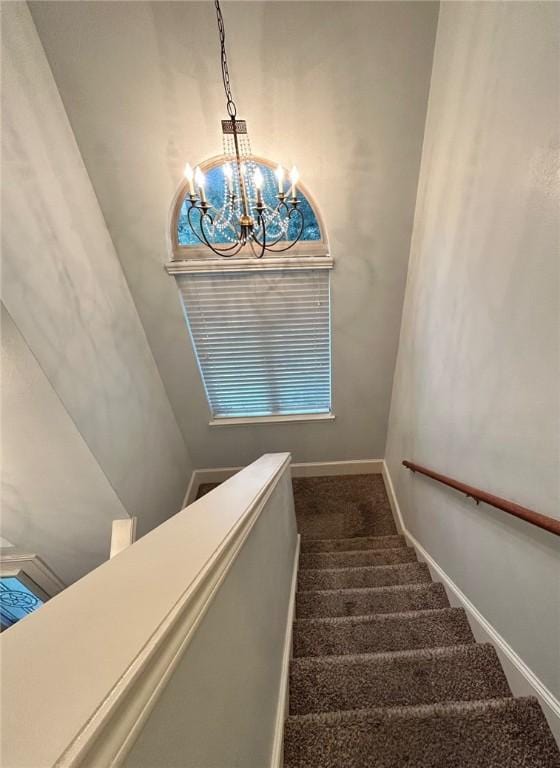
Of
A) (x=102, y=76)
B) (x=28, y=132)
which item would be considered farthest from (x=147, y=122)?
(x=28, y=132)

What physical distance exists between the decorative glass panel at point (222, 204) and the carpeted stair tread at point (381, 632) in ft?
7.73

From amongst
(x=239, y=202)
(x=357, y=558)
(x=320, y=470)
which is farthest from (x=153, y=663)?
(x=320, y=470)

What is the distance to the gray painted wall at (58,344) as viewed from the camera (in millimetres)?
1350

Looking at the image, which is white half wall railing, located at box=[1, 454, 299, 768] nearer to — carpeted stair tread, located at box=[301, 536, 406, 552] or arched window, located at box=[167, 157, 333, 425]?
carpeted stair tread, located at box=[301, 536, 406, 552]

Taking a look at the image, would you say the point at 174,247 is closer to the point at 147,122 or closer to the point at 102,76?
the point at 147,122

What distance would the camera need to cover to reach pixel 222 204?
6.88 feet

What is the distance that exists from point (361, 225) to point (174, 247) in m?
1.34

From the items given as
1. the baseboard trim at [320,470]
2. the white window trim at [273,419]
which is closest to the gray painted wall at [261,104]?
the white window trim at [273,419]

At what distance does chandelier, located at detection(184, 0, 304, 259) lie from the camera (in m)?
1.34

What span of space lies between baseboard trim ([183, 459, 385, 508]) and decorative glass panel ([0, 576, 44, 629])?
158cm

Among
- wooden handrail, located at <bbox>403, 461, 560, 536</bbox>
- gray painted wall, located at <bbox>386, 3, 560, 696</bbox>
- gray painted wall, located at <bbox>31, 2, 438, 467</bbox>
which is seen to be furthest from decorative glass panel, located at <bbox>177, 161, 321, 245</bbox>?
wooden handrail, located at <bbox>403, 461, 560, 536</bbox>

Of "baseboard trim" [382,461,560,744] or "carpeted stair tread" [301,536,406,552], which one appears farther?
"carpeted stair tread" [301,536,406,552]

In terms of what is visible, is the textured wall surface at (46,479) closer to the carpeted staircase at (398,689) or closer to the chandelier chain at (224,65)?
the carpeted staircase at (398,689)

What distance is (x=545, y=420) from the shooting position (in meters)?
0.95
